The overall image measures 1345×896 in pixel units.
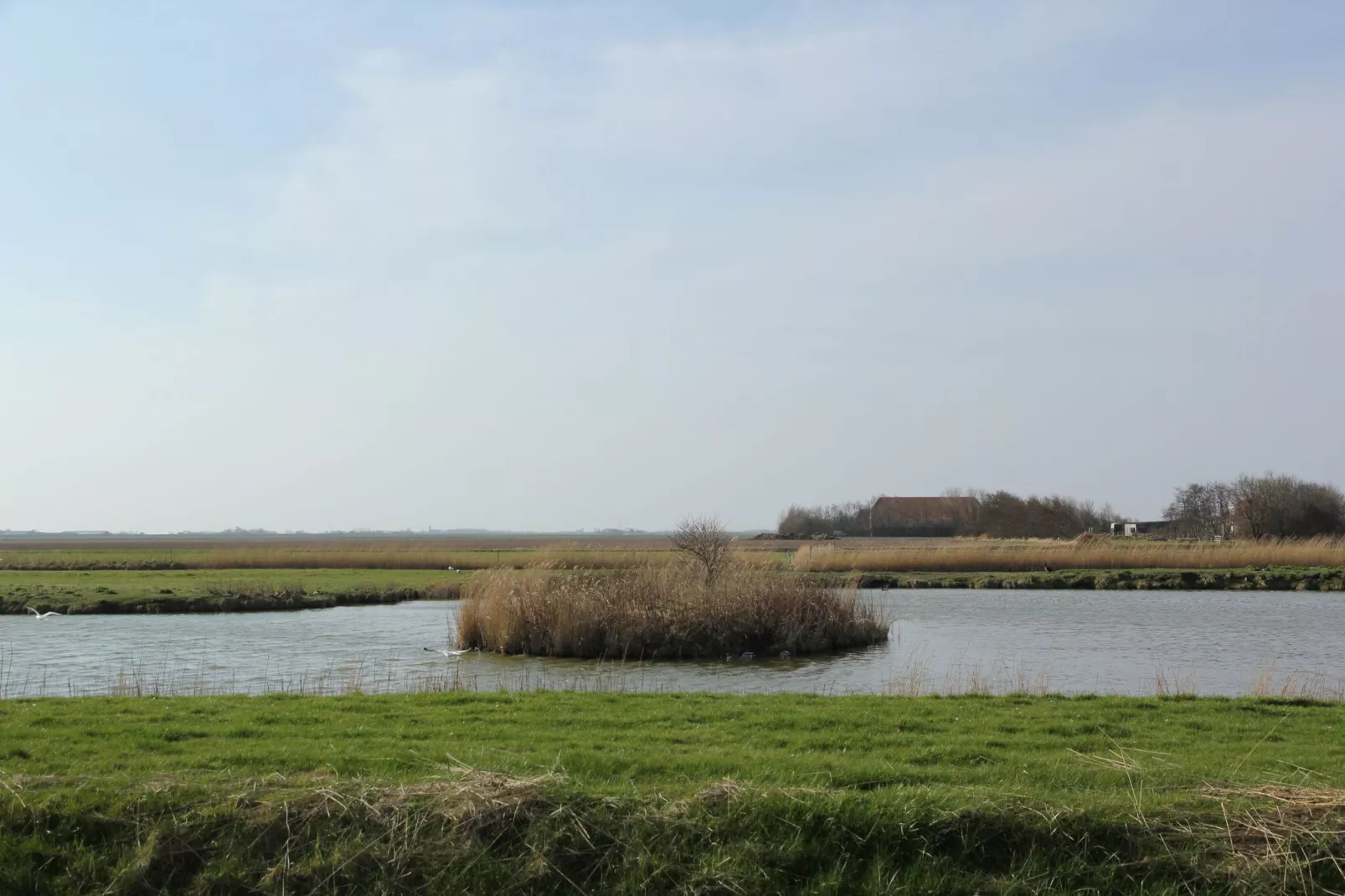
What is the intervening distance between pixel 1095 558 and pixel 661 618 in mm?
32095

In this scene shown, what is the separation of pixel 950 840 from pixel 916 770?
1.27 meters

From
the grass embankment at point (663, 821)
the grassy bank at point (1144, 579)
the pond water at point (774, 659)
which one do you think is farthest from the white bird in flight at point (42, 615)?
the grass embankment at point (663, 821)

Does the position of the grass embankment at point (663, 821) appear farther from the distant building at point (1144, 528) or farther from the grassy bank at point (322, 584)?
the distant building at point (1144, 528)

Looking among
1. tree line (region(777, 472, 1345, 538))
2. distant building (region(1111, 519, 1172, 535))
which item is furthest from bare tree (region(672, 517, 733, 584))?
distant building (region(1111, 519, 1172, 535))

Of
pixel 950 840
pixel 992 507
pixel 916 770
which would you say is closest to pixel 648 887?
pixel 950 840

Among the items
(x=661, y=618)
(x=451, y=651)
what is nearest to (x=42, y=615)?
(x=451, y=651)

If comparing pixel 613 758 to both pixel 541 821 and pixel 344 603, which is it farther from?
pixel 344 603

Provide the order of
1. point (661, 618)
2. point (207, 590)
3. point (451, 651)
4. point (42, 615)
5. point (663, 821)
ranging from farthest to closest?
1. point (207, 590)
2. point (42, 615)
3. point (451, 651)
4. point (661, 618)
5. point (663, 821)

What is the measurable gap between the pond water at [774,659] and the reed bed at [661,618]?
2.66ft

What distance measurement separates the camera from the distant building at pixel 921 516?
106 m

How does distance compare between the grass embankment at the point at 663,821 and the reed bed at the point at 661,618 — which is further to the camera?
the reed bed at the point at 661,618

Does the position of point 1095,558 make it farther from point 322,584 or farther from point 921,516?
point 921,516

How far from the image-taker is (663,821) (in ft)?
20.3

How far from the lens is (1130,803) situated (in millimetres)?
6426
